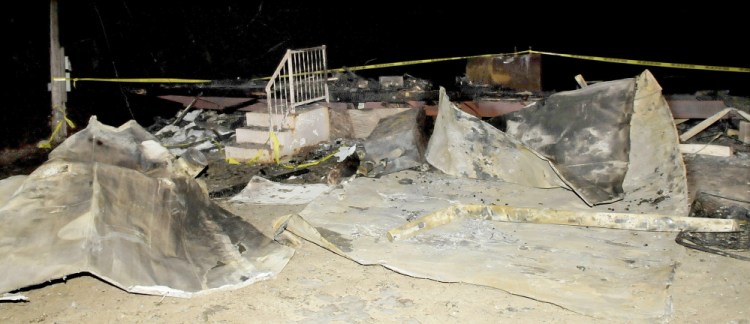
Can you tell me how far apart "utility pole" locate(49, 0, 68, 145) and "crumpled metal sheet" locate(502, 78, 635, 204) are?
269 inches

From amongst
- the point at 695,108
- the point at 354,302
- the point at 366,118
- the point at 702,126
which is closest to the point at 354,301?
the point at 354,302

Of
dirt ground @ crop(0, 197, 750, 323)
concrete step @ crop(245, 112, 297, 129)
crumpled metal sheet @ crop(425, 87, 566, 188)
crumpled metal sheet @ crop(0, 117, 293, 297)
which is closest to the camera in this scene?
dirt ground @ crop(0, 197, 750, 323)

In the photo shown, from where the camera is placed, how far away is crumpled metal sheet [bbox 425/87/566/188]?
6547 mm

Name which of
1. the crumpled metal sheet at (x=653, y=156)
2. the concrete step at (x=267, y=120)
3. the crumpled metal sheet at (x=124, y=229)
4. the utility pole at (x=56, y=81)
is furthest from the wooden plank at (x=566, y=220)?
the utility pole at (x=56, y=81)

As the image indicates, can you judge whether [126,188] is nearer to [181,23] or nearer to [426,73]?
[426,73]

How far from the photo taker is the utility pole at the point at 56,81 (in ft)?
31.8

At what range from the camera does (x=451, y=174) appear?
6930 millimetres

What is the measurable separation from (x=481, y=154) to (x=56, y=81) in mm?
6693

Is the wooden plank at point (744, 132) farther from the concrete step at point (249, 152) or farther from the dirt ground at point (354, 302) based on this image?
the concrete step at point (249, 152)

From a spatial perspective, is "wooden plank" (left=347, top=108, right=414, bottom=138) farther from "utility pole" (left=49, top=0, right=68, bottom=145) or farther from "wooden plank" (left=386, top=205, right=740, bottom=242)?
"utility pole" (left=49, top=0, right=68, bottom=145)

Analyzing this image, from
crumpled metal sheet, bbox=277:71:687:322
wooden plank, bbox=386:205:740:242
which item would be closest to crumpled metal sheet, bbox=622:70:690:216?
crumpled metal sheet, bbox=277:71:687:322

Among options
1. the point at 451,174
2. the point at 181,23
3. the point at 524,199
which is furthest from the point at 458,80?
the point at 181,23

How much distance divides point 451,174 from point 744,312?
130 inches

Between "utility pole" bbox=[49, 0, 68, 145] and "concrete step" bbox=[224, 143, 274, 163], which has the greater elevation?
"utility pole" bbox=[49, 0, 68, 145]
